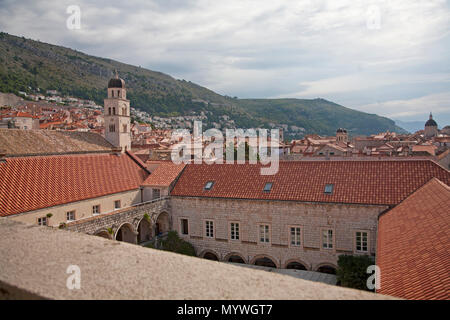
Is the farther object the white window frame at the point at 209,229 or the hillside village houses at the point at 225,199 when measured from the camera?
the white window frame at the point at 209,229

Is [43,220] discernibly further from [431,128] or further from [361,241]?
[431,128]

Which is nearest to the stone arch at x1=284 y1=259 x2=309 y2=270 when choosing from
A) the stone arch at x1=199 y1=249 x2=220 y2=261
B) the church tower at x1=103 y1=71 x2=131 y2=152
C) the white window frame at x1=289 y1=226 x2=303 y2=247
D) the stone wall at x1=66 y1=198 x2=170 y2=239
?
the white window frame at x1=289 y1=226 x2=303 y2=247

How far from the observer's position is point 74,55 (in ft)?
625

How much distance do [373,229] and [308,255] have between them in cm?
471

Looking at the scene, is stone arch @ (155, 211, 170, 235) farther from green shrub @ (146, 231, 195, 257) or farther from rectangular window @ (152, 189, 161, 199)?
rectangular window @ (152, 189, 161, 199)

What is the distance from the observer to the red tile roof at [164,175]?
28.6m

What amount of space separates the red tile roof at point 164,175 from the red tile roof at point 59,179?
4.13 feet

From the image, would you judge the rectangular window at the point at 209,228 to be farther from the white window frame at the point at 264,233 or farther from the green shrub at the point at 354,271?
the green shrub at the point at 354,271

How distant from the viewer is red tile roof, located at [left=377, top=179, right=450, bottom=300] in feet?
25.3

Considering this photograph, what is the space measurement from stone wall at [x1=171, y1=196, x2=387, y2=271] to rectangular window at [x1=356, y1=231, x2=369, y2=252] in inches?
10.7

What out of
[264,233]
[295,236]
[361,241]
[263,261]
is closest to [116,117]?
[264,233]

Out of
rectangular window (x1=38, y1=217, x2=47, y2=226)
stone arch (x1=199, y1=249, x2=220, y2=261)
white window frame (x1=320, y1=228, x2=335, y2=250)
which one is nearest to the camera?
rectangular window (x1=38, y1=217, x2=47, y2=226)

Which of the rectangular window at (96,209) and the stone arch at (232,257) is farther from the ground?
the rectangular window at (96,209)

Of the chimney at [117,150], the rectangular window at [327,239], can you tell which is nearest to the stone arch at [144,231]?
the chimney at [117,150]
